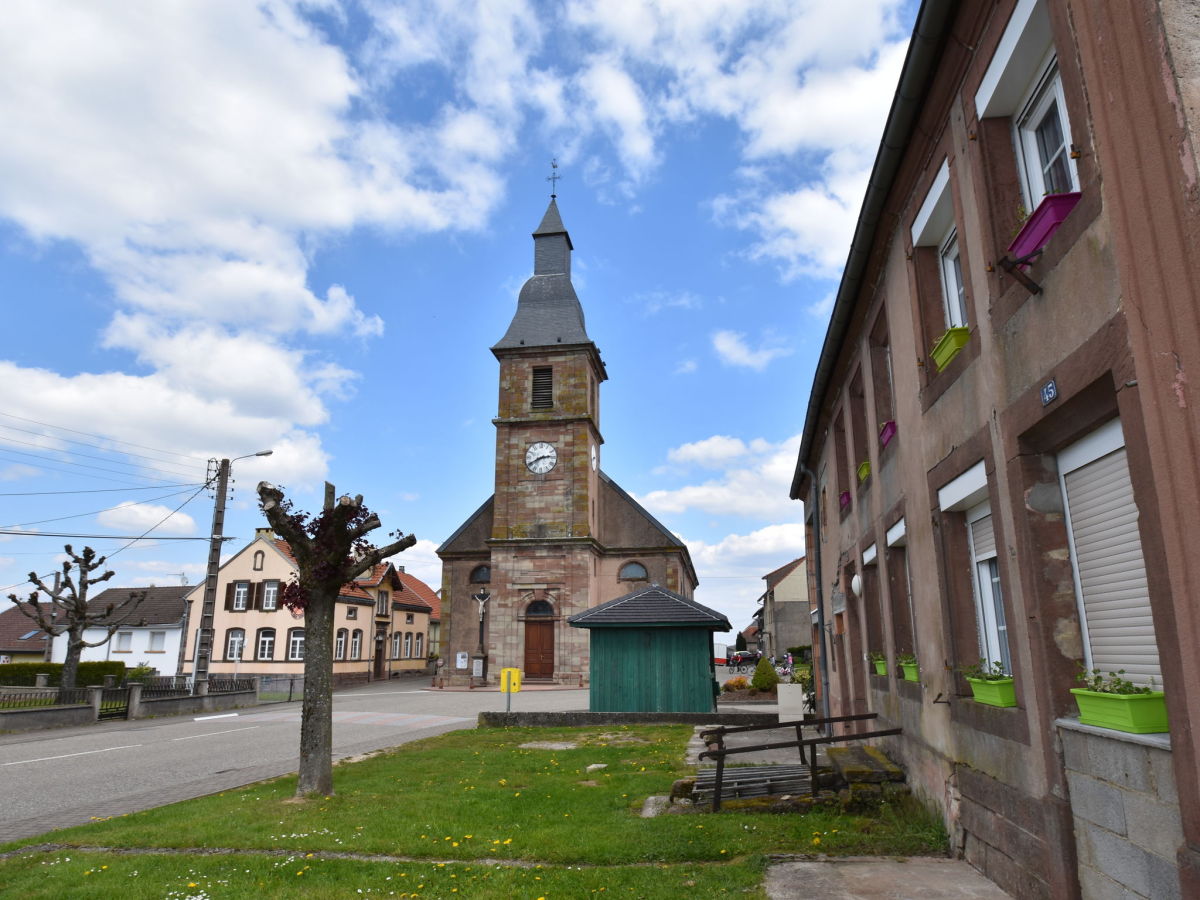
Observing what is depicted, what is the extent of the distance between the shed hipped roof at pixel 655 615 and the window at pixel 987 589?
13.2 m

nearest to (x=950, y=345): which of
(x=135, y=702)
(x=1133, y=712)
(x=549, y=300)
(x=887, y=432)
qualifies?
(x=887, y=432)

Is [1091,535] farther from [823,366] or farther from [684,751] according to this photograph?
[684,751]

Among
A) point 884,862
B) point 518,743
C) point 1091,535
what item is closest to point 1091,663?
point 1091,535

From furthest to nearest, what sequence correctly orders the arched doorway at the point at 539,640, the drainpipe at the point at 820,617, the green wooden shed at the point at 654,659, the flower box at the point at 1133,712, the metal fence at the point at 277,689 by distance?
the arched doorway at the point at 539,640 < the metal fence at the point at 277,689 < the green wooden shed at the point at 654,659 < the drainpipe at the point at 820,617 < the flower box at the point at 1133,712

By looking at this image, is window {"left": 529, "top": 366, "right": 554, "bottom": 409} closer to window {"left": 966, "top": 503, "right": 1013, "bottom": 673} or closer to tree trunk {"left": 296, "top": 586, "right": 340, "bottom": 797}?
tree trunk {"left": 296, "top": 586, "right": 340, "bottom": 797}

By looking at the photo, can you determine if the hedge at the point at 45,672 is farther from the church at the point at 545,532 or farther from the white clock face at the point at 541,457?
the white clock face at the point at 541,457

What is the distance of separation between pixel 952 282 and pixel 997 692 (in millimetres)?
3467

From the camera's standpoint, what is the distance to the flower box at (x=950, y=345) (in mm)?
5965

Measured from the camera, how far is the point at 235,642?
45938 millimetres

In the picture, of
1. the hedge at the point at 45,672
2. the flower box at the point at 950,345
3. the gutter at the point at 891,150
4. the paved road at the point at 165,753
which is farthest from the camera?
the hedge at the point at 45,672

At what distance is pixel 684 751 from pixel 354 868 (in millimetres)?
7970

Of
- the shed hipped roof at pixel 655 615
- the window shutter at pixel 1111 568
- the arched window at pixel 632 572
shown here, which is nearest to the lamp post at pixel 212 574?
the shed hipped roof at pixel 655 615

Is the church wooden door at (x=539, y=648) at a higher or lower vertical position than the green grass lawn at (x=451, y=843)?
higher

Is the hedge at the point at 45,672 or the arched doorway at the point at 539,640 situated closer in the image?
the hedge at the point at 45,672
